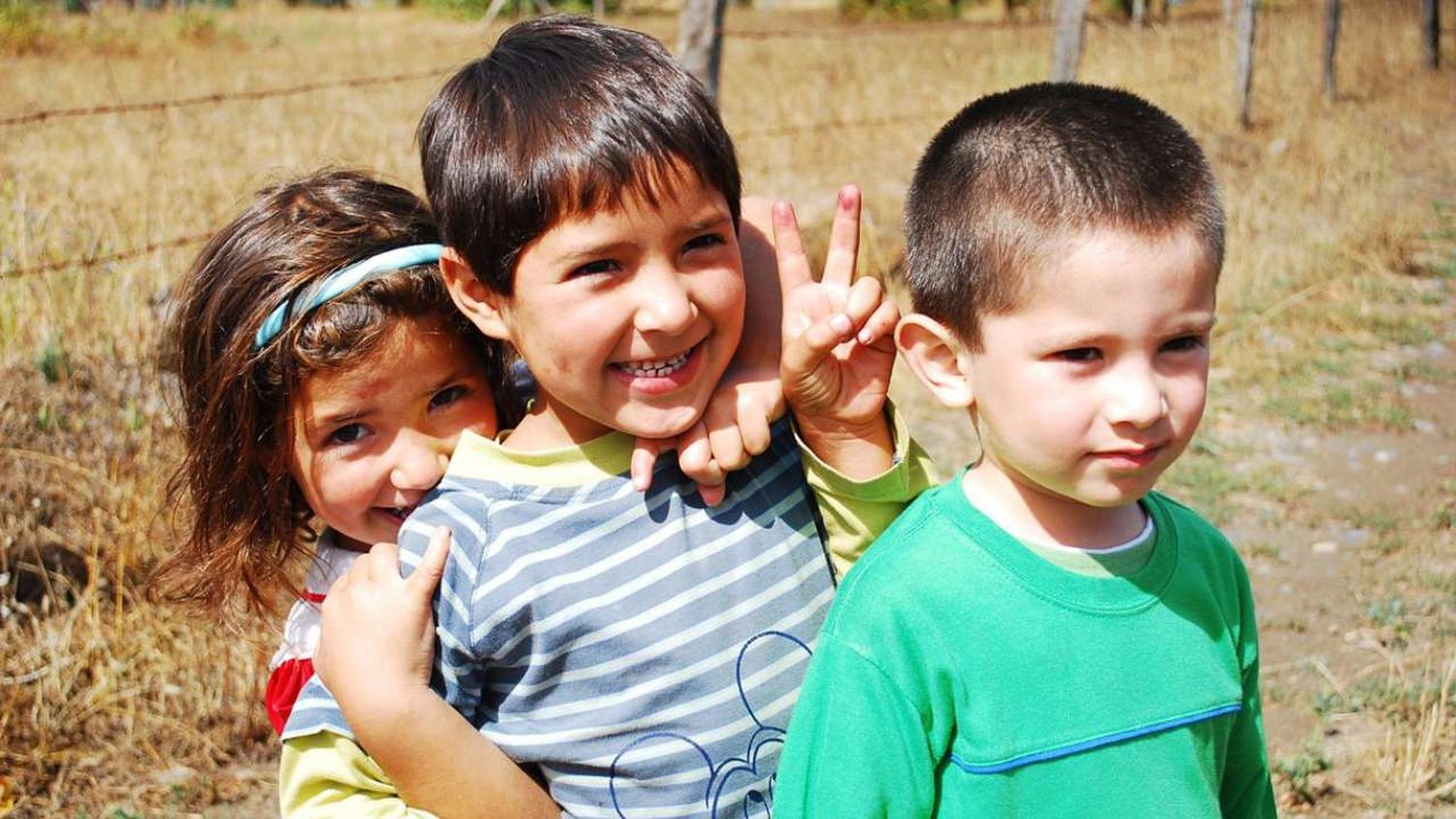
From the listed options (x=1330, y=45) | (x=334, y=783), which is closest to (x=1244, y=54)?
(x=1330, y=45)

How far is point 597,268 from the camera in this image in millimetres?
1603

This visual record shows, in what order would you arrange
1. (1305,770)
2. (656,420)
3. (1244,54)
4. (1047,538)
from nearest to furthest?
(1047,538), (656,420), (1305,770), (1244,54)

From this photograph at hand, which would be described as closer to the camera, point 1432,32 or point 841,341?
point 841,341

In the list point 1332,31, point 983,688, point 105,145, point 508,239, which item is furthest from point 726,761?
point 1332,31

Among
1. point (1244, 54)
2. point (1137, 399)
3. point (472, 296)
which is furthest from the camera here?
point (1244, 54)

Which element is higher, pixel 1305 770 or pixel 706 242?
pixel 706 242

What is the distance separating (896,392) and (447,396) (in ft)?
12.0

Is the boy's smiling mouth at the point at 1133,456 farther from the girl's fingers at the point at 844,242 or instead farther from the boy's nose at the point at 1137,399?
the girl's fingers at the point at 844,242

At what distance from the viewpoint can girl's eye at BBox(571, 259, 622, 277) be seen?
159cm

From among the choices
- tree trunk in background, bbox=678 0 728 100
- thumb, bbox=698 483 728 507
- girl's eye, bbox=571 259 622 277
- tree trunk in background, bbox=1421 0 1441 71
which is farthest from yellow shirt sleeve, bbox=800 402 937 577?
tree trunk in background, bbox=1421 0 1441 71

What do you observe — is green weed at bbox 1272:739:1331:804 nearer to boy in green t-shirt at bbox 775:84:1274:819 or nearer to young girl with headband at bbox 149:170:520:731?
boy in green t-shirt at bbox 775:84:1274:819

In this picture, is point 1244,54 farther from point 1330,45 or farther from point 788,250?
point 788,250

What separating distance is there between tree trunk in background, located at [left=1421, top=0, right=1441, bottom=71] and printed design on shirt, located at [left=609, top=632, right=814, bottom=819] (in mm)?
14526

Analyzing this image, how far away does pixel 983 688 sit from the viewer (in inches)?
57.1
